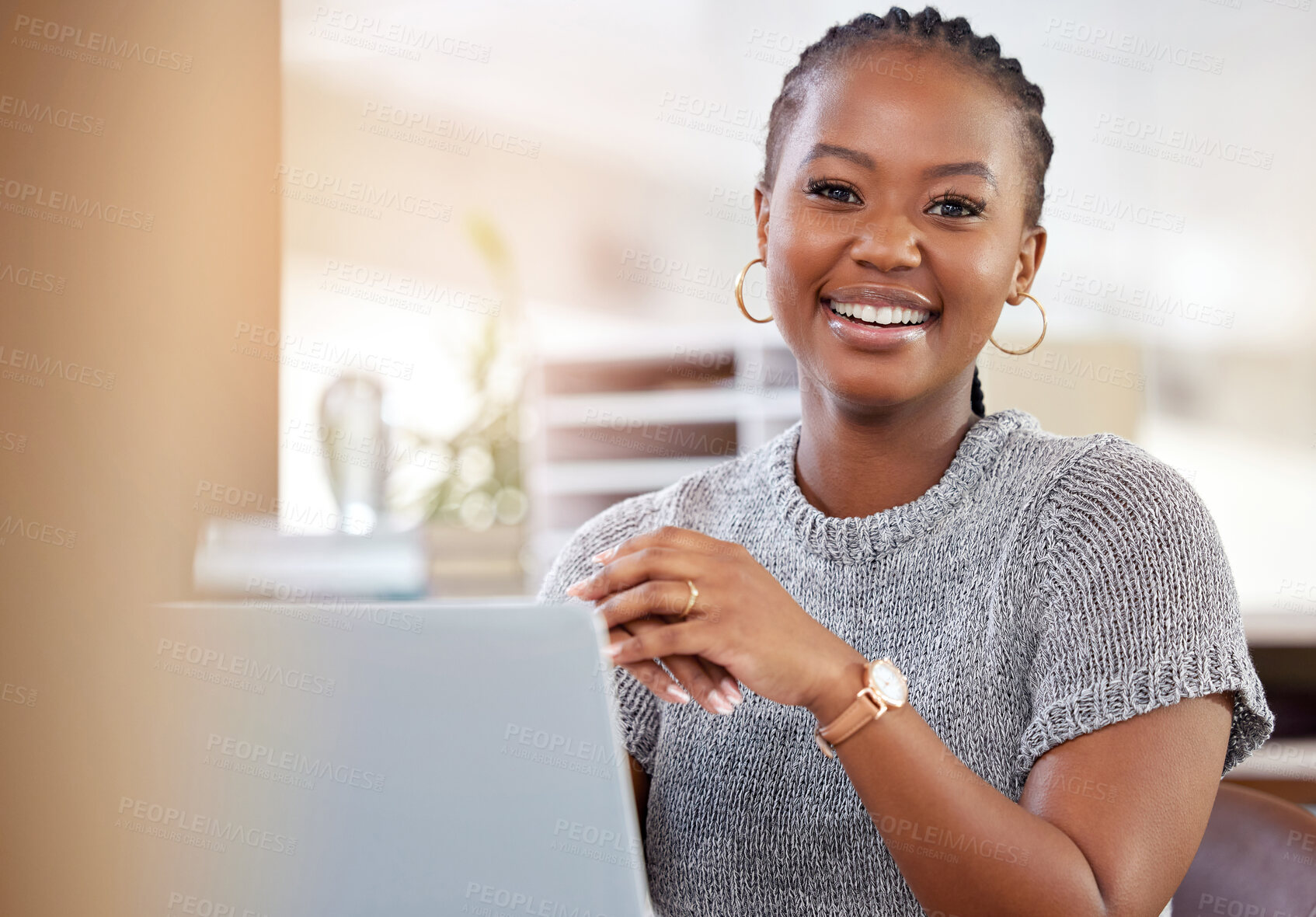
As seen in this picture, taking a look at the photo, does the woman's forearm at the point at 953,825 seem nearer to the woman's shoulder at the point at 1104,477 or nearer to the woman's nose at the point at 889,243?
the woman's shoulder at the point at 1104,477

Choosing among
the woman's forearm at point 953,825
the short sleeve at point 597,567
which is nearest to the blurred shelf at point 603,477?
the short sleeve at point 597,567

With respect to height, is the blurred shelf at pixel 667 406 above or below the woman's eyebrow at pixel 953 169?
below

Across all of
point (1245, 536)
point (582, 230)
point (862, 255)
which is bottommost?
point (1245, 536)

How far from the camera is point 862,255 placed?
107 centimetres

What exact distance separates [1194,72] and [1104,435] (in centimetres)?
446

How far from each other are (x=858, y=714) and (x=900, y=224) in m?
0.49

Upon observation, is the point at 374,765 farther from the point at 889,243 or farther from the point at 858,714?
the point at 889,243

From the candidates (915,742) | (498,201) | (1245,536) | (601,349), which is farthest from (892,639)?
(498,201)

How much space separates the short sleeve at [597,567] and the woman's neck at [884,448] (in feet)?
0.70

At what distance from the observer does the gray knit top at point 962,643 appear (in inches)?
36.5

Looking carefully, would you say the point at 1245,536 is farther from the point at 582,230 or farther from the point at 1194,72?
the point at 582,230

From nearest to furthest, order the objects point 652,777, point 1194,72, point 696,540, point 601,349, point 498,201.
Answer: point 696,540, point 652,777, point 601,349, point 1194,72, point 498,201

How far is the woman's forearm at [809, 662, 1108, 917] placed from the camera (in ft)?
2.67

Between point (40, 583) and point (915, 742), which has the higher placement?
point (40, 583)
